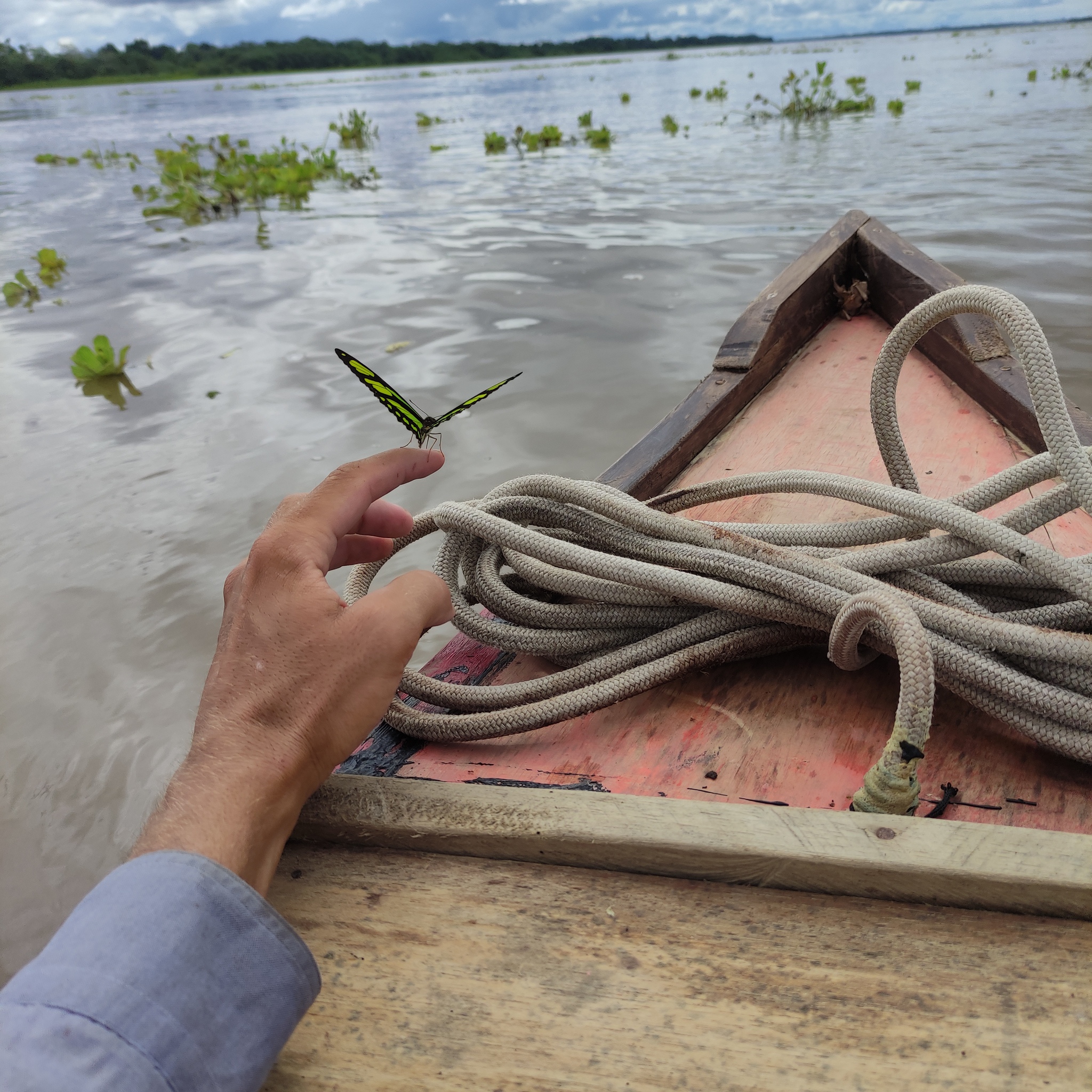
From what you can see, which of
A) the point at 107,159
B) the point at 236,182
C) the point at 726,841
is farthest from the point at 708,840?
the point at 107,159

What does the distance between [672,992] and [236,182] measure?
8.05 m

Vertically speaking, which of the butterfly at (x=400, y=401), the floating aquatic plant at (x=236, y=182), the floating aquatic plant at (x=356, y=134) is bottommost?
the butterfly at (x=400, y=401)

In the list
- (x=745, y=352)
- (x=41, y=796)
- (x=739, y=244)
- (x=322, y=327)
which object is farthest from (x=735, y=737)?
(x=739, y=244)

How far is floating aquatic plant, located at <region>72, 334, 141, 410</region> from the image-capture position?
3.08 metres

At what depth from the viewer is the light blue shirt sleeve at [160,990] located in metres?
0.43

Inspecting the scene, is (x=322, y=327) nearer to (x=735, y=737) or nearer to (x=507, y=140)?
(x=735, y=737)

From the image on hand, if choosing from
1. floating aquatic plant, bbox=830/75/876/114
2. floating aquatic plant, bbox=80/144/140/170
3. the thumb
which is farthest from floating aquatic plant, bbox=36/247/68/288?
floating aquatic plant, bbox=830/75/876/114

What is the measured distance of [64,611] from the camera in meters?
1.92

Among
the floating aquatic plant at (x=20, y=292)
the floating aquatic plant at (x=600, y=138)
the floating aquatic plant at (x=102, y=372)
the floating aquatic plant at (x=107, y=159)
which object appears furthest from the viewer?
the floating aquatic plant at (x=107, y=159)

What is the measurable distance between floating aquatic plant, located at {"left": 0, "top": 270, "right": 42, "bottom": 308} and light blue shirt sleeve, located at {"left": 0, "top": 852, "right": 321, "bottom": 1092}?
4.88 meters

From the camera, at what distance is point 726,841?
0.63 meters

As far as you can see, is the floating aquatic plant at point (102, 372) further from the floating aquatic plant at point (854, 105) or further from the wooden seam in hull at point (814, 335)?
the floating aquatic plant at point (854, 105)

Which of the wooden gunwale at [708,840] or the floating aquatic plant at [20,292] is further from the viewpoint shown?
the floating aquatic plant at [20,292]

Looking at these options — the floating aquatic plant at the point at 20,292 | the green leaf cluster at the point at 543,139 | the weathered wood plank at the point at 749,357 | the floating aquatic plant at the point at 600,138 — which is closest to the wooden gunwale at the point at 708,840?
the weathered wood plank at the point at 749,357
